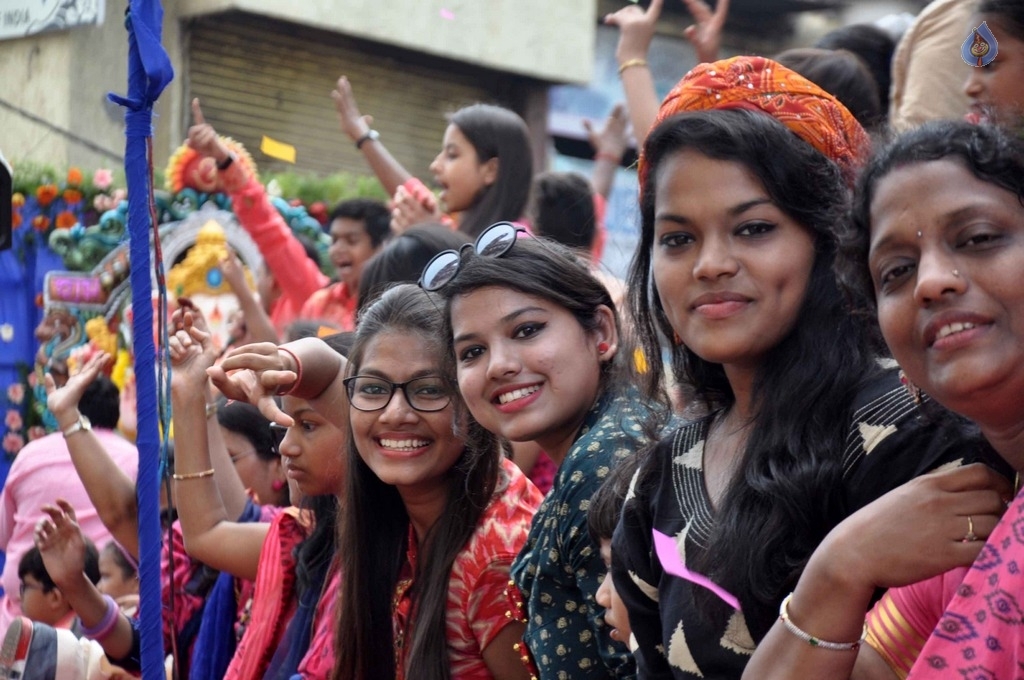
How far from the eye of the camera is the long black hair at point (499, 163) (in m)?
4.50

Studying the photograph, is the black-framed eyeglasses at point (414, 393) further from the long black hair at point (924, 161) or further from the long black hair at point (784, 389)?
the long black hair at point (924, 161)

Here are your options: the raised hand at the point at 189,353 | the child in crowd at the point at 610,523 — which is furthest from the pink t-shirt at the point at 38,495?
Result: the child in crowd at the point at 610,523

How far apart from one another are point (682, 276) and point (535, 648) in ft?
2.54

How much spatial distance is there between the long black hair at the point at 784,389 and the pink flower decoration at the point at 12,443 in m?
5.27

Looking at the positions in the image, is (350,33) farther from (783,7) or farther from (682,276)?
(682,276)

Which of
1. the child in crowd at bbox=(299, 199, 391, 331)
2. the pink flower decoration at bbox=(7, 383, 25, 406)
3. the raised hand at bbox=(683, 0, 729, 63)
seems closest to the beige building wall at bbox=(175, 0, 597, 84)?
the pink flower decoration at bbox=(7, 383, 25, 406)

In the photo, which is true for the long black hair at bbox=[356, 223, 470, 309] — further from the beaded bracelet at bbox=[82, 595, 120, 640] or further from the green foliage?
the green foliage

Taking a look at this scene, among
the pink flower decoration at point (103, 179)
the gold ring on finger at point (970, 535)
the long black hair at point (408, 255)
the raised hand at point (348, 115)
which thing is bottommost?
the pink flower decoration at point (103, 179)

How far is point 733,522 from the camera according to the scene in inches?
75.2

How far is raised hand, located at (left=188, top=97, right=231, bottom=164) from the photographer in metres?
5.20

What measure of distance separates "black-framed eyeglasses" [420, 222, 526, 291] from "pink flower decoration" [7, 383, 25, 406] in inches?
179

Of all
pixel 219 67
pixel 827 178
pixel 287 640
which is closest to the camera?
pixel 827 178

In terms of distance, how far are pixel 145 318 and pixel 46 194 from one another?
493 centimetres

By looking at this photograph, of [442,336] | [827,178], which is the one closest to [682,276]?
[827,178]
